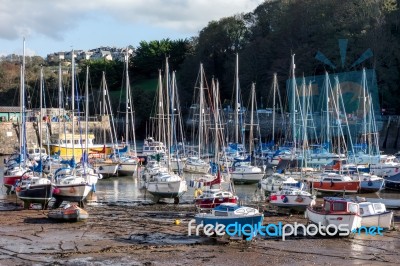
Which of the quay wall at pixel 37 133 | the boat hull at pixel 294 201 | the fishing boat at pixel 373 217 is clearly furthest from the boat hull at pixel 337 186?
the quay wall at pixel 37 133

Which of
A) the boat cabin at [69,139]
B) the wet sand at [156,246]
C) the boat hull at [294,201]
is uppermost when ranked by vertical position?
the boat cabin at [69,139]

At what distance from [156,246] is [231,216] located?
2.84m

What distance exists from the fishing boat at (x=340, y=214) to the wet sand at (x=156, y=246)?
543 mm

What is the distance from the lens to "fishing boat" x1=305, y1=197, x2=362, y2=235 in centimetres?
2484

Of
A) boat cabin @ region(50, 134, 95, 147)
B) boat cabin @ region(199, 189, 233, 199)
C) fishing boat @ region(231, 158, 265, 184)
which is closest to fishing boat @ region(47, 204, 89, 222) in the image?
boat cabin @ region(199, 189, 233, 199)

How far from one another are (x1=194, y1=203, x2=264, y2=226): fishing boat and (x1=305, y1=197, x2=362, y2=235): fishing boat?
2.75 meters

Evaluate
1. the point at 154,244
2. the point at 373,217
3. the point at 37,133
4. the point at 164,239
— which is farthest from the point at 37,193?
the point at 37,133

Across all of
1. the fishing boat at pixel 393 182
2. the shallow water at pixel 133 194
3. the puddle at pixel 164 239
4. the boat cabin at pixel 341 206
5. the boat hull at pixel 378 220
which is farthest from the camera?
the fishing boat at pixel 393 182

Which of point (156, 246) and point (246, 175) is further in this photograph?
point (246, 175)

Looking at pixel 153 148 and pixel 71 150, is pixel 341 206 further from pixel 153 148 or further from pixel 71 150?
pixel 71 150

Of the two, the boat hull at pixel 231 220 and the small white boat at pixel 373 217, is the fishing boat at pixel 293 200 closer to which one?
the small white boat at pixel 373 217

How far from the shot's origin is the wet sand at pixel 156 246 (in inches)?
837

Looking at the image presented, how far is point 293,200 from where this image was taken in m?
30.5

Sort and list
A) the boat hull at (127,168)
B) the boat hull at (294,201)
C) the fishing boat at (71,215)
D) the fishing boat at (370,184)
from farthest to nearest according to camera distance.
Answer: the boat hull at (127,168)
the fishing boat at (370,184)
the boat hull at (294,201)
the fishing boat at (71,215)
